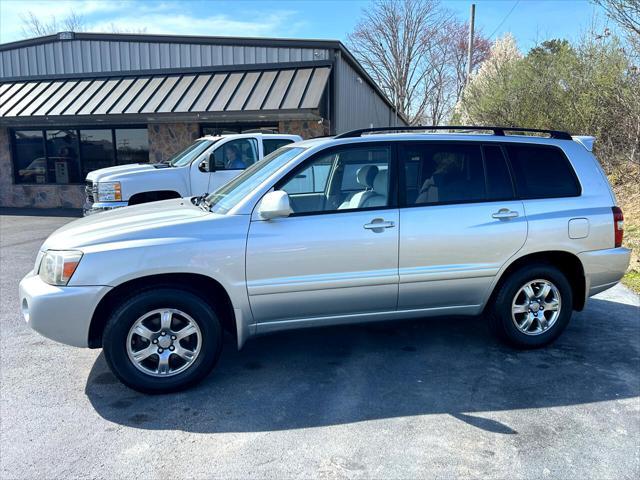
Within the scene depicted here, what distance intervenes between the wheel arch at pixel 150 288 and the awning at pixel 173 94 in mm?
8927

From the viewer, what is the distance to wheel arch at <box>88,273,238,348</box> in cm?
362

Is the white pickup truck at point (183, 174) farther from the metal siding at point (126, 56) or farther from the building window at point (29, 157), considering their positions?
the building window at point (29, 157)

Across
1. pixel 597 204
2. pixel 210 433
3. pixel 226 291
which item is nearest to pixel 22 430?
pixel 210 433

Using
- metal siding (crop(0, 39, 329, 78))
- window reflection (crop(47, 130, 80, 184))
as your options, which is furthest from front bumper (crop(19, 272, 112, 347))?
window reflection (crop(47, 130, 80, 184))

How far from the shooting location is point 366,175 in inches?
166

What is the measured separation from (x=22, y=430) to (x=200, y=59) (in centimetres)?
1353

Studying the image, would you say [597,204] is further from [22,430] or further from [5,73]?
[5,73]

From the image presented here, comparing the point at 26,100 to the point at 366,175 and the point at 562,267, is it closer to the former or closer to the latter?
the point at 366,175

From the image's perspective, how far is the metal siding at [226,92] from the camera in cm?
1303

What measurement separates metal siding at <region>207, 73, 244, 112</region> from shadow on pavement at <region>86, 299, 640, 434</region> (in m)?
9.51

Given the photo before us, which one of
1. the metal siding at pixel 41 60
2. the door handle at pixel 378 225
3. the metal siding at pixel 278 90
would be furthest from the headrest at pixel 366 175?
the metal siding at pixel 41 60

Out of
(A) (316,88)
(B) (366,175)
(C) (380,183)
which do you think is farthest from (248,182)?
(A) (316,88)

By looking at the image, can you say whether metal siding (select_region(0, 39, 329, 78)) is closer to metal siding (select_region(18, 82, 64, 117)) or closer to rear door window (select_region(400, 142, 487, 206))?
metal siding (select_region(18, 82, 64, 117))

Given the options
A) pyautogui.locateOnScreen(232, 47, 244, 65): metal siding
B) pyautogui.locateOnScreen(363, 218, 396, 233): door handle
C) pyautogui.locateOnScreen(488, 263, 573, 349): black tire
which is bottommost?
pyautogui.locateOnScreen(488, 263, 573, 349): black tire
